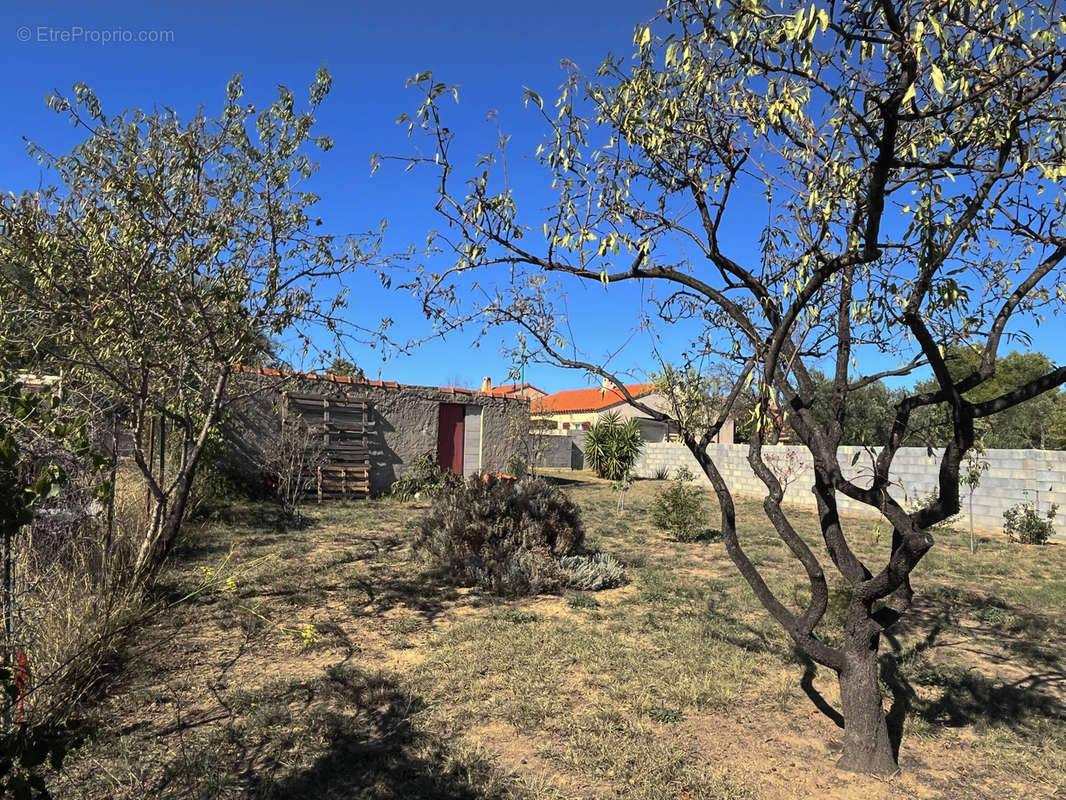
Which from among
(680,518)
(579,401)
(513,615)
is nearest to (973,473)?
(680,518)

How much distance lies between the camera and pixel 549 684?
4.38 m

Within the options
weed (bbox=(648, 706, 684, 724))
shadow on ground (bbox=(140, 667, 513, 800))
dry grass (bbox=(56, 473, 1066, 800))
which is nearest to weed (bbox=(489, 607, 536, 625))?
dry grass (bbox=(56, 473, 1066, 800))

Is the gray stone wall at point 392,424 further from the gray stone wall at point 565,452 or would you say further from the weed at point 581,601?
the gray stone wall at point 565,452

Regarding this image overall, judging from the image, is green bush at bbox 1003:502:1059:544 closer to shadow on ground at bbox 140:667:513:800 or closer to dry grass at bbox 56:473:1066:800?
dry grass at bbox 56:473:1066:800

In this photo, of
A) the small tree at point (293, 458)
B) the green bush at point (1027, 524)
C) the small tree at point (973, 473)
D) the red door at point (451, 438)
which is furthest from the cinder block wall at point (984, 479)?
the small tree at point (293, 458)

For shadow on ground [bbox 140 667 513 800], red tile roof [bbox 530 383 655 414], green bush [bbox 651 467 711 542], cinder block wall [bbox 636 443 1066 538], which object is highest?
red tile roof [bbox 530 383 655 414]

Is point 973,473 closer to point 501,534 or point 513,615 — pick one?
point 501,534

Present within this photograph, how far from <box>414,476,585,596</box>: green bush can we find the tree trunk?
384cm

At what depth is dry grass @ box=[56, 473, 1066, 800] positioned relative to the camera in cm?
321

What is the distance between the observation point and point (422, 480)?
14977 mm

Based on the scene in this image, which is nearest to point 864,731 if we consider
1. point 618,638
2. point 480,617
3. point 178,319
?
point 618,638

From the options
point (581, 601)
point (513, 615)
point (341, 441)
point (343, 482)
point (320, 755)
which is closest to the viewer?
point (320, 755)

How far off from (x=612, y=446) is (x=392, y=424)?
1041 cm

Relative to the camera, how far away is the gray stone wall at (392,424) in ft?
41.3
